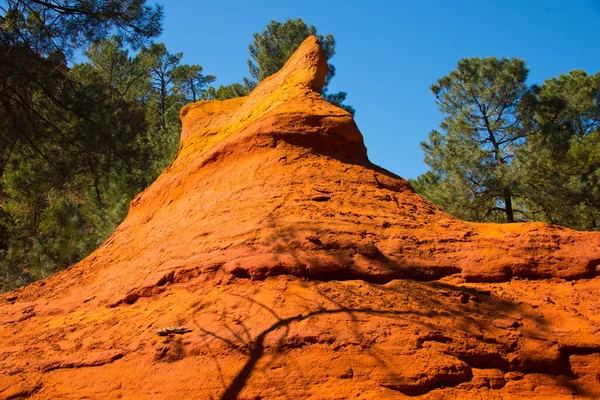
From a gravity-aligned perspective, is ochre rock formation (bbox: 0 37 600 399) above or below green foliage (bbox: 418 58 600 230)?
below

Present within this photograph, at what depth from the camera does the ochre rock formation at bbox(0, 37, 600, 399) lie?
3.74 meters

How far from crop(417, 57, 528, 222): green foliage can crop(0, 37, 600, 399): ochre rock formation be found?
11.6m

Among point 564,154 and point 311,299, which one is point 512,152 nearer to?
point 564,154

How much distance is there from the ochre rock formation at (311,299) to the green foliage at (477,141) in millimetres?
11609

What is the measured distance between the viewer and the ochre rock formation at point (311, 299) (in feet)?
12.3

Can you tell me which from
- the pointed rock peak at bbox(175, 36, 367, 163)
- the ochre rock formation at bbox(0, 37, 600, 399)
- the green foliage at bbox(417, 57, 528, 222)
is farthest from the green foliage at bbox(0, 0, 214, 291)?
the green foliage at bbox(417, 57, 528, 222)

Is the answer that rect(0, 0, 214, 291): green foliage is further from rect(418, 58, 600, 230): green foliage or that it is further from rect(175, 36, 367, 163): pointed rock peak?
rect(418, 58, 600, 230): green foliage

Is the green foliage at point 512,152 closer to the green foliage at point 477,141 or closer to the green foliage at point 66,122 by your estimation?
the green foliage at point 477,141

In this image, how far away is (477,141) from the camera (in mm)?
19094

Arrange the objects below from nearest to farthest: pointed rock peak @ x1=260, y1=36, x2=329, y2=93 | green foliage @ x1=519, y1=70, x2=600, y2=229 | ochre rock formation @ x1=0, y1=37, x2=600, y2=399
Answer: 1. ochre rock formation @ x1=0, y1=37, x2=600, y2=399
2. pointed rock peak @ x1=260, y1=36, x2=329, y2=93
3. green foliage @ x1=519, y1=70, x2=600, y2=229

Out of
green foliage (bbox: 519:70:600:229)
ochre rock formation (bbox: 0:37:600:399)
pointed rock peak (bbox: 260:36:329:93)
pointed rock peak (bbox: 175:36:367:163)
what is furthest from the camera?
green foliage (bbox: 519:70:600:229)

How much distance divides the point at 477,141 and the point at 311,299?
1637 centimetres

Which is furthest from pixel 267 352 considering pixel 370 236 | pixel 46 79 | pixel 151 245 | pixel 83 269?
pixel 46 79

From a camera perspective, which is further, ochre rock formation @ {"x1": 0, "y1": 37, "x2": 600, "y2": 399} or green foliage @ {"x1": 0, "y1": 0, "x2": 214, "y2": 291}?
green foliage @ {"x1": 0, "y1": 0, "x2": 214, "y2": 291}
